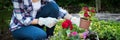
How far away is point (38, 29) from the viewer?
3.51 meters

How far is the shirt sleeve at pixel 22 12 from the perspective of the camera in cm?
345

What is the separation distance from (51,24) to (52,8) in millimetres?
229

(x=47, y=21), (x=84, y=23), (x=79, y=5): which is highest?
(x=47, y=21)

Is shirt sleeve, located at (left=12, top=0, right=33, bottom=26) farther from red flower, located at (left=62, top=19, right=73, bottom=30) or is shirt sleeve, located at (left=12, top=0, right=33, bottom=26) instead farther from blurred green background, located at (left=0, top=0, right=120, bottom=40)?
blurred green background, located at (left=0, top=0, right=120, bottom=40)

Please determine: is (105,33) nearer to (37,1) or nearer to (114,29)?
(114,29)

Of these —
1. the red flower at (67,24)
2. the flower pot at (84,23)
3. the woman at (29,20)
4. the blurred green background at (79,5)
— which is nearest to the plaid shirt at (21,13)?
the woman at (29,20)

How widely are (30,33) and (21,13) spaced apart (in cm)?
19

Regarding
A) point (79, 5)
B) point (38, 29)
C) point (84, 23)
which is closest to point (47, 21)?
point (38, 29)

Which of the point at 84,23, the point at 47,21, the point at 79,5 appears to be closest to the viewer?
the point at 47,21

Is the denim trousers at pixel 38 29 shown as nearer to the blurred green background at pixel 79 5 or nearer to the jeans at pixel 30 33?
the jeans at pixel 30 33

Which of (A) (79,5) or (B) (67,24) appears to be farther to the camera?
(A) (79,5)

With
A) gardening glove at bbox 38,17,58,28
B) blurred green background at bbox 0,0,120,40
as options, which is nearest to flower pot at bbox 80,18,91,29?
gardening glove at bbox 38,17,58,28

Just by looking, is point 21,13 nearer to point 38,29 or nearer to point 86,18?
point 38,29

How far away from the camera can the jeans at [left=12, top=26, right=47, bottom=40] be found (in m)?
3.43
